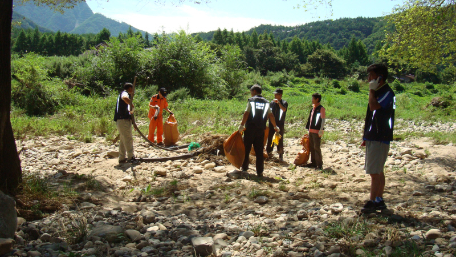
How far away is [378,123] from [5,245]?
4.09m

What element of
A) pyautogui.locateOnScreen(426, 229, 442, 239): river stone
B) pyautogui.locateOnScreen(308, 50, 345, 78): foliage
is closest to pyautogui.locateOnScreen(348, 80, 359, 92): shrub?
pyautogui.locateOnScreen(308, 50, 345, 78): foliage

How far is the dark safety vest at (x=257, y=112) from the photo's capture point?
586cm

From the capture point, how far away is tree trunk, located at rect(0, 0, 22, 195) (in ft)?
13.1

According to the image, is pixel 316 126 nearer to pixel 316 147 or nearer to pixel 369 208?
pixel 316 147

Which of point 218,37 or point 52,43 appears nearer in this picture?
point 52,43

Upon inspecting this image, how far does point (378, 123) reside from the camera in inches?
151

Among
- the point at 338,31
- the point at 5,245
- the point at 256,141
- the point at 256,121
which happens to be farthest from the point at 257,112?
the point at 338,31

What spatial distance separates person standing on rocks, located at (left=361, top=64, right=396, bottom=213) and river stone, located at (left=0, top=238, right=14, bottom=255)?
3.78 m

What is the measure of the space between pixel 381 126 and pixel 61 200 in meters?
4.20

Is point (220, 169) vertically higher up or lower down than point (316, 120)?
lower down

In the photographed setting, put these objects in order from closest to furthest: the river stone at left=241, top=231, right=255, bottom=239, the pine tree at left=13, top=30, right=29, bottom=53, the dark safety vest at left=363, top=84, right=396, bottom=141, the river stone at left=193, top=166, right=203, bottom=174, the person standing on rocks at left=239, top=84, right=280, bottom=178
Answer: the river stone at left=241, top=231, right=255, bottom=239 → the dark safety vest at left=363, top=84, right=396, bottom=141 → the person standing on rocks at left=239, top=84, right=280, bottom=178 → the river stone at left=193, top=166, right=203, bottom=174 → the pine tree at left=13, top=30, right=29, bottom=53

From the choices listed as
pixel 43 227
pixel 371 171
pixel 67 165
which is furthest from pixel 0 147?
pixel 371 171

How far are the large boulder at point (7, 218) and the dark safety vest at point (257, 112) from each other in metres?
3.86

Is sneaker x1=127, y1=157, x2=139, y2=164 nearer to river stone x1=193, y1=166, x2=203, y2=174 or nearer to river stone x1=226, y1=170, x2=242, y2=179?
river stone x1=193, y1=166, x2=203, y2=174
